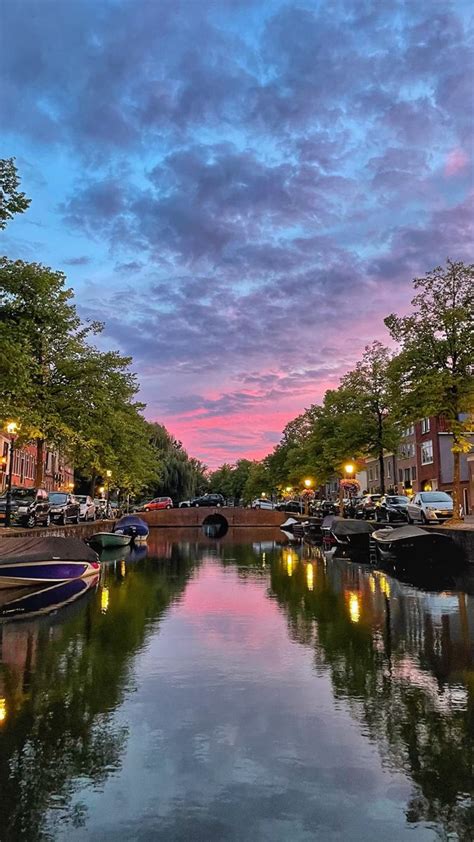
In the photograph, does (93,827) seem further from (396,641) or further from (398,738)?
(396,641)

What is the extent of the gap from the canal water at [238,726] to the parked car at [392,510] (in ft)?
78.8

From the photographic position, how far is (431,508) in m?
33.8

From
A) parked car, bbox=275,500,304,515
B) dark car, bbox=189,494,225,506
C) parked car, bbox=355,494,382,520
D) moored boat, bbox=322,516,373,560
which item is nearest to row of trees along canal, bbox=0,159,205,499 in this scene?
moored boat, bbox=322,516,373,560

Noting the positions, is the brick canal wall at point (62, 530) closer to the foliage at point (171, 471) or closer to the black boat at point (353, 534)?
the black boat at point (353, 534)

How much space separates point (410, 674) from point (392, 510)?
30.9 m

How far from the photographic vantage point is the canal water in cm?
559

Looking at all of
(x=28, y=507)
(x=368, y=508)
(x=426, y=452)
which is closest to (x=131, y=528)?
(x=28, y=507)

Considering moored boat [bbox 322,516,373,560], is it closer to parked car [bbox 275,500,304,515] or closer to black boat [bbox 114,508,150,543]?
black boat [bbox 114,508,150,543]

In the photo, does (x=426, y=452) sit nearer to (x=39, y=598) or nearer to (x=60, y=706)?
(x=39, y=598)

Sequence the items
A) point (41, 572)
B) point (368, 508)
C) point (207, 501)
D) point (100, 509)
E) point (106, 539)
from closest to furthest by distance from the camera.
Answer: point (41, 572)
point (106, 539)
point (368, 508)
point (100, 509)
point (207, 501)

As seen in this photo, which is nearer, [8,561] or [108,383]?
[8,561]

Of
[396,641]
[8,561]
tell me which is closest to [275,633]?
[396,641]

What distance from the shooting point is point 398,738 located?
294 inches

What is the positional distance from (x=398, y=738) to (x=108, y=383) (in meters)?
34.8
